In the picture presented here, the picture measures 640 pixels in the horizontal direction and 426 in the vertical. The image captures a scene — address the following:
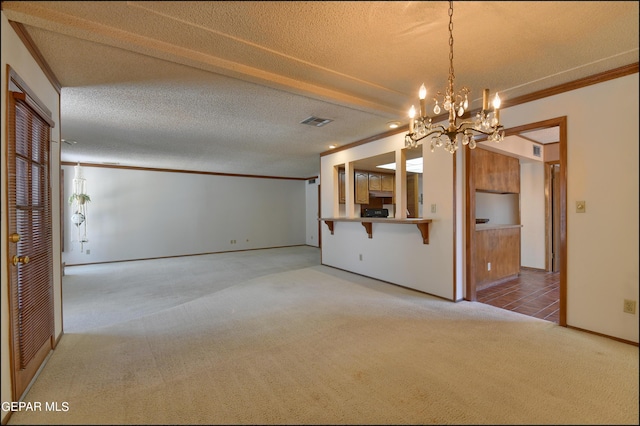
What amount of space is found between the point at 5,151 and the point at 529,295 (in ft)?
17.0

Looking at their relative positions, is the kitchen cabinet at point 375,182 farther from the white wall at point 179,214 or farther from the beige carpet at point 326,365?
the white wall at point 179,214

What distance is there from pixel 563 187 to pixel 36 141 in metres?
4.25

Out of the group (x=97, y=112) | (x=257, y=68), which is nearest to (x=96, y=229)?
(x=97, y=112)

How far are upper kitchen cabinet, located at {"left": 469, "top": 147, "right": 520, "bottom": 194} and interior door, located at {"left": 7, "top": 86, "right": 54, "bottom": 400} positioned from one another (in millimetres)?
4128

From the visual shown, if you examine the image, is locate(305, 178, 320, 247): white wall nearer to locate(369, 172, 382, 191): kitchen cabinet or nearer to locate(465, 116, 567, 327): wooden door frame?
locate(369, 172, 382, 191): kitchen cabinet

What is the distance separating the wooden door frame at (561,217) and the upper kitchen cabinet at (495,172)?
403 millimetres

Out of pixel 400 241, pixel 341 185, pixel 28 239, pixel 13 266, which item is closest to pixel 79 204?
pixel 28 239

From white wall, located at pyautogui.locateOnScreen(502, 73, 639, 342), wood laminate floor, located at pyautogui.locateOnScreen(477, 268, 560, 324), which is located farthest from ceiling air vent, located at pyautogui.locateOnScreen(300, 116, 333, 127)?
wood laminate floor, located at pyautogui.locateOnScreen(477, 268, 560, 324)

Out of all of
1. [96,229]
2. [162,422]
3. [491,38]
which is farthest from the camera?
[96,229]

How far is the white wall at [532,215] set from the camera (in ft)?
16.5

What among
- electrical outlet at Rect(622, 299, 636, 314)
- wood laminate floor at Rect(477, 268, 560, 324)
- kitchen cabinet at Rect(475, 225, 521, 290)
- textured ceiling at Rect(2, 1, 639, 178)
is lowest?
wood laminate floor at Rect(477, 268, 560, 324)

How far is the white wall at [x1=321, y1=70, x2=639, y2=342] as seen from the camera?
3.61 feet

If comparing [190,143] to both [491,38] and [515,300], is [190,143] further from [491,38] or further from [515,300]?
[515,300]

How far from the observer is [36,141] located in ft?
6.61
